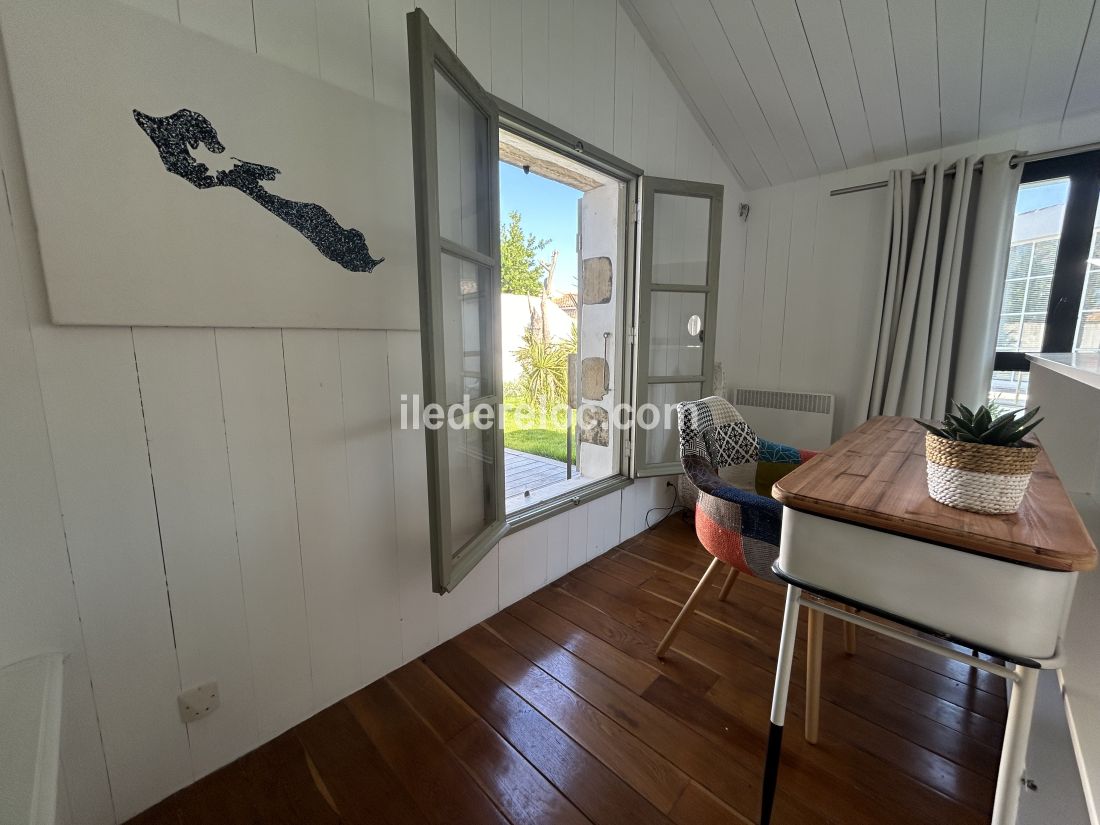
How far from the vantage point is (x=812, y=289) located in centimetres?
291

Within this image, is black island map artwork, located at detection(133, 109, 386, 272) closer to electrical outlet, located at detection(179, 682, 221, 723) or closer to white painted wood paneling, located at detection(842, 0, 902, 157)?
electrical outlet, located at detection(179, 682, 221, 723)

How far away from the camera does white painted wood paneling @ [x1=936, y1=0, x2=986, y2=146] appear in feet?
5.95

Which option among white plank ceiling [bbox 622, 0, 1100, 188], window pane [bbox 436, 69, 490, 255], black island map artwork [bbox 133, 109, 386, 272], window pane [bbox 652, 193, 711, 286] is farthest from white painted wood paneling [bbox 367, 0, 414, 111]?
window pane [bbox 652, 193, 711, 286]

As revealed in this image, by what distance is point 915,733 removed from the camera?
1306mm

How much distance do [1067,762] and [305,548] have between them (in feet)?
6.39

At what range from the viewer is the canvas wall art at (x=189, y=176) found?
87 cm

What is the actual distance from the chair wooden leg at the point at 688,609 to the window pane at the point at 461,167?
1.37 m

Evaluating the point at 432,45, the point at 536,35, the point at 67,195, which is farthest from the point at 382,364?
the point at 536,35

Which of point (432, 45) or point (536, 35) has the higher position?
point (536, 35)

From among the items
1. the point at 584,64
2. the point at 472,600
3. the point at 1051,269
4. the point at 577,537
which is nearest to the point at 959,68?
the point at 1051,269

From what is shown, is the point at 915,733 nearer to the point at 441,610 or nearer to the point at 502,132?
the point at 441,610

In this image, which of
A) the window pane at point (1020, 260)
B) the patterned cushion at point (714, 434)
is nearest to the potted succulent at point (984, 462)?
the patterned cushion at point (714, 434)

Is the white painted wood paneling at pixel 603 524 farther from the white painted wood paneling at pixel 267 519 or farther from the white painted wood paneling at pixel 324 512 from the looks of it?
the white painted wood paneling at pixel 267 519

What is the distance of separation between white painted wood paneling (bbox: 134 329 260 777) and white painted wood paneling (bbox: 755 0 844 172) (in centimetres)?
263
